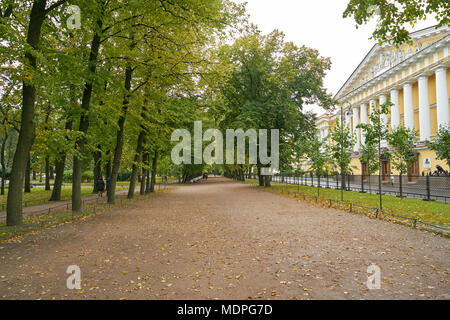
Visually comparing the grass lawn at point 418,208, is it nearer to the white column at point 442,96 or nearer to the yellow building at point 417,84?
the yellow building at point 417,84

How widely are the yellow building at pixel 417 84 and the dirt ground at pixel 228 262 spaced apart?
21.6m

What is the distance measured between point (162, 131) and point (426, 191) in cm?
1849

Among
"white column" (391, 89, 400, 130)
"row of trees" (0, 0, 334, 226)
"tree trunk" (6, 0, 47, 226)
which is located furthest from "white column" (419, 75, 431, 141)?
"tree trunk" (6, 0, 47, 226)

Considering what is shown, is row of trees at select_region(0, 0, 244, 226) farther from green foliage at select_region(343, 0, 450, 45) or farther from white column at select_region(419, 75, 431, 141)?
white column at select_region(419, 75, 431, 141)

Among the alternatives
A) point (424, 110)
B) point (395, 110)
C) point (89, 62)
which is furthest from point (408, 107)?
point (89, 62)

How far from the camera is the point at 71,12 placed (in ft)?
Result: 33.2

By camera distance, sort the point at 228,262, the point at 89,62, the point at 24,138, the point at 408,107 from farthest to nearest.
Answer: the point at 408,107 → the point at 89,62 → the point at 24,138 → the point at 228,262

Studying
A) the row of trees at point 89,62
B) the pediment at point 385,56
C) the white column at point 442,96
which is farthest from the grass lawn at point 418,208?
the pediment at point 385,56

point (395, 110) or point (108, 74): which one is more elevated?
point (395, 110)

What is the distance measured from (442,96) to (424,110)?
110 inches

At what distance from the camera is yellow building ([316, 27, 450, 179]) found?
31.7 meters

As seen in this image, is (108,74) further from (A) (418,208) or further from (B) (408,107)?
(B) (408,107)

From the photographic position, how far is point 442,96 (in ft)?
104

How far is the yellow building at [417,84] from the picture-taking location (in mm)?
31734
